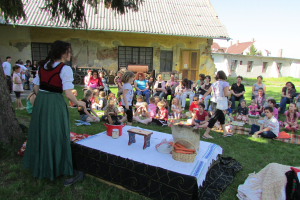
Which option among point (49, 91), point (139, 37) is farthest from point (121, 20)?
point (49, 91)

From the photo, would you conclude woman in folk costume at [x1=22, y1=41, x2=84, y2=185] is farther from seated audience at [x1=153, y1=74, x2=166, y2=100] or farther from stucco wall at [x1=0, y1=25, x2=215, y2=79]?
stucco wall at [x1=0, y1=25, x2=215, y2=79]

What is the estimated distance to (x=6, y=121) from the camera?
3.74 meters

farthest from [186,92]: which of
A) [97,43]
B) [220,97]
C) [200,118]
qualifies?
[97,43]

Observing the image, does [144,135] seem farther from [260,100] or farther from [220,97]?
[260,100]

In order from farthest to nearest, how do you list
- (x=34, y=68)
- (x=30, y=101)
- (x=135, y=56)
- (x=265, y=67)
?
(x=265, y=67)
(x=135, y=56)
(x=34, y=68)
(x=30, y=101)

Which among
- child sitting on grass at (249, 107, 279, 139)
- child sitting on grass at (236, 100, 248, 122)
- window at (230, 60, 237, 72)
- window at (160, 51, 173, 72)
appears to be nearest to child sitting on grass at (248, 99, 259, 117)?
child sitting on grass at (236, 100, 248, 122)

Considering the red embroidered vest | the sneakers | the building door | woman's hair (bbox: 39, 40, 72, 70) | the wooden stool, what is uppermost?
the building door

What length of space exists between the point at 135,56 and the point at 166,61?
7.19ft

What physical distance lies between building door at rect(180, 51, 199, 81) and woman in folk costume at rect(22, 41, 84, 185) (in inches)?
492

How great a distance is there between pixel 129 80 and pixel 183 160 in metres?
2.56

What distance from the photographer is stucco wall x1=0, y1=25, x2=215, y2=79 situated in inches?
506

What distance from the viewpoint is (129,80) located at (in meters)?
4.79

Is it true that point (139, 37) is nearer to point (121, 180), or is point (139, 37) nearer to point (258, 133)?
point (258, 133)

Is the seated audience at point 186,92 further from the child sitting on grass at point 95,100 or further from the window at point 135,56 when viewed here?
the window at point 135,56
